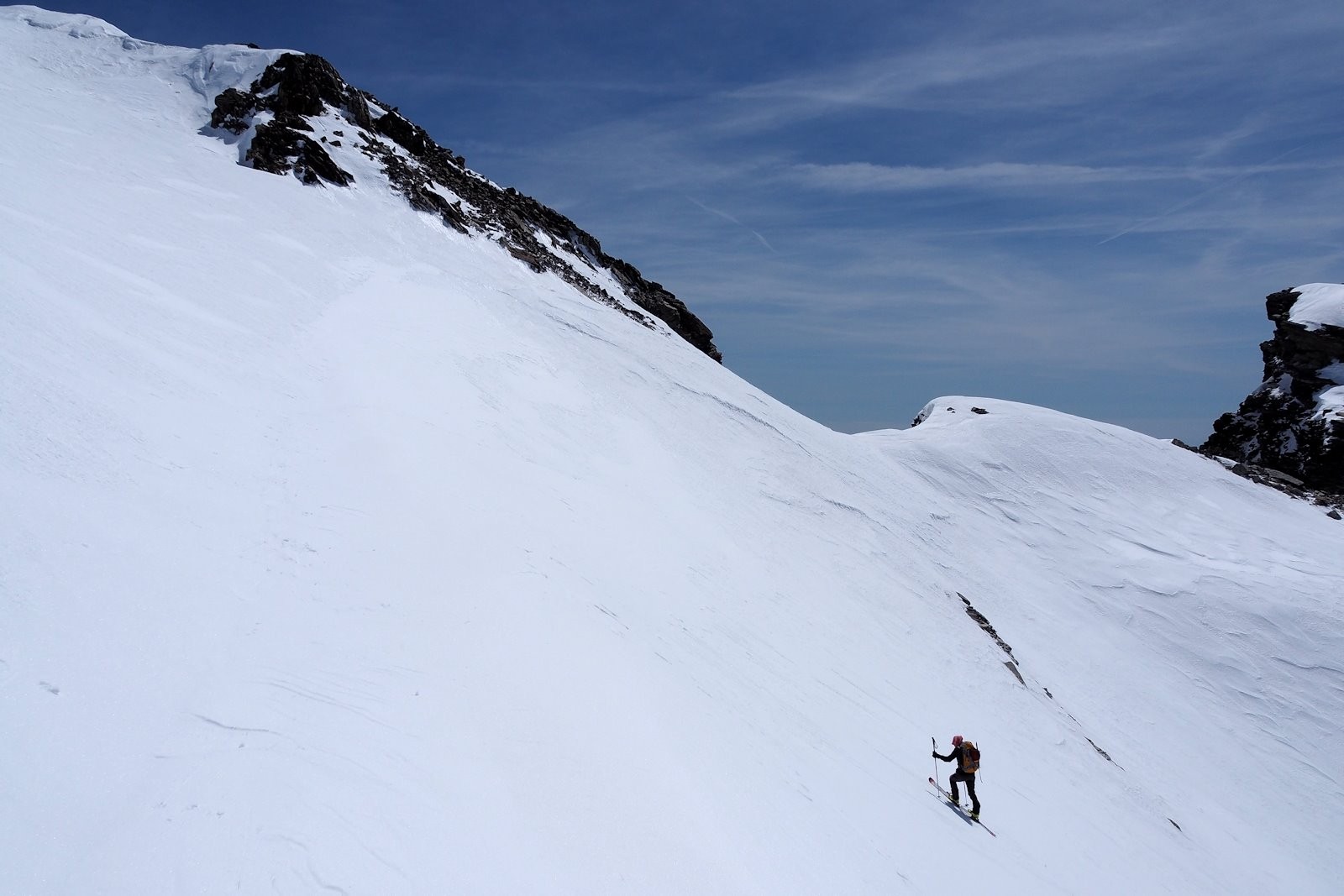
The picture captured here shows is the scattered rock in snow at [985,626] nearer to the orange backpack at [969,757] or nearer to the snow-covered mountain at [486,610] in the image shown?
the snow-covered mountain at [486,610]

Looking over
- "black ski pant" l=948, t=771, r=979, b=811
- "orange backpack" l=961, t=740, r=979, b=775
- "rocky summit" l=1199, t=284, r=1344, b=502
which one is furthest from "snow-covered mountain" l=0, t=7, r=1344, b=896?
"rocky summit" l=1199, t=284, r=1344, b=502

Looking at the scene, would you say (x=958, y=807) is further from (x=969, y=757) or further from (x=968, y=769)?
(x=969, y=757)

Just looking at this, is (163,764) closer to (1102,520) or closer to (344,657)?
(344,657)

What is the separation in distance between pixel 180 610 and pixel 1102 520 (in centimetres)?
3342

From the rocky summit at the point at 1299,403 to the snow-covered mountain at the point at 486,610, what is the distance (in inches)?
762

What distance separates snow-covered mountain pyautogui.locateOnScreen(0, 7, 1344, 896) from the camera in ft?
15.6

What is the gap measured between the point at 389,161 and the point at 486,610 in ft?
86.9

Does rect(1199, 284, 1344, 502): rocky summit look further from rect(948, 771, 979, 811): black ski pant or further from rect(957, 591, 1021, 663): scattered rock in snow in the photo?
rect(948, 771, 979, 811): black ski pant

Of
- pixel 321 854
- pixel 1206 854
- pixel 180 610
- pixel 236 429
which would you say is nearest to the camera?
pixel 321 854

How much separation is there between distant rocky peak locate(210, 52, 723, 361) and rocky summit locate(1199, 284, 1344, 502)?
4071 cm

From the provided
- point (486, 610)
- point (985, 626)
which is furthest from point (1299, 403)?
point (486, 610)

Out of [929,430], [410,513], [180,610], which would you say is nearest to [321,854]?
[180,610]

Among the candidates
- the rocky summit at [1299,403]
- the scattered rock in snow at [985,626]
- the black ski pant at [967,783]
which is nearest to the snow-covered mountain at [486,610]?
the scattered rock in snow at [985,626]

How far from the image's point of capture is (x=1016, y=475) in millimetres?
31953
